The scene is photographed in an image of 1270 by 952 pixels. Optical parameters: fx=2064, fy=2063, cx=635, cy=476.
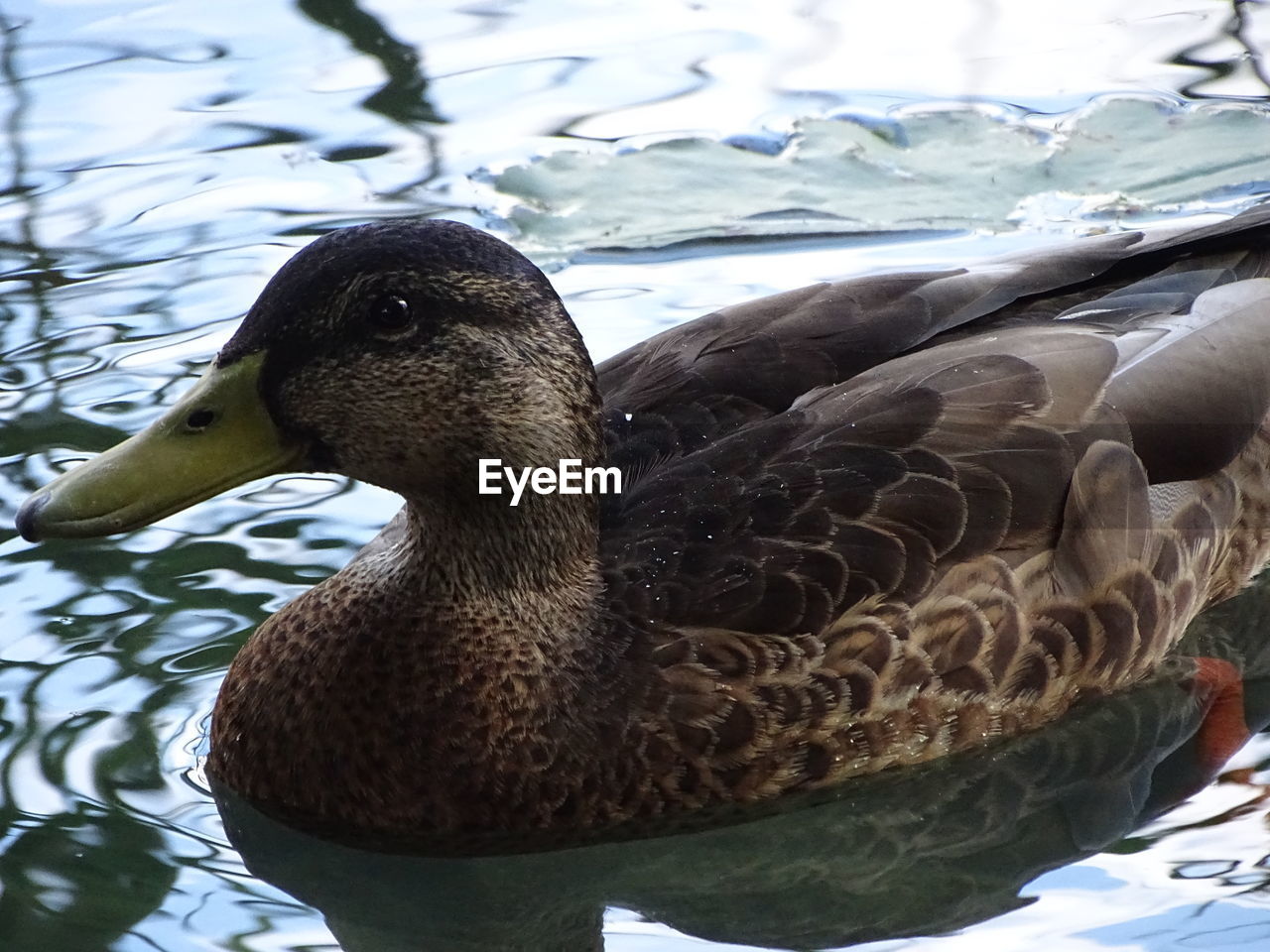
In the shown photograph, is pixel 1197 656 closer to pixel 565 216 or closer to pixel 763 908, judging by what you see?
pixel 763 908

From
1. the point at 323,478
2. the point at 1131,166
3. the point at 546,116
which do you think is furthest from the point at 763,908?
the point at 546,116

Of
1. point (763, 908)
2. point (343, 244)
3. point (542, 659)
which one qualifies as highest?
point (343, 244)

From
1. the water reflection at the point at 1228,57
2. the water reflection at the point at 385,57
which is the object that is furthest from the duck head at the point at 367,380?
the water reflection at the point at 1228,57

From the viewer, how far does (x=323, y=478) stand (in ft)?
21.8

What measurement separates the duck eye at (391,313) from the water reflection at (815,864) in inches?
50.6

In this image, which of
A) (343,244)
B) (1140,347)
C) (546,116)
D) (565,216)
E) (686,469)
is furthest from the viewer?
(546,116)

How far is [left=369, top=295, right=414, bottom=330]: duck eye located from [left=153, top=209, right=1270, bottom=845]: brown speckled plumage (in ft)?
0.12

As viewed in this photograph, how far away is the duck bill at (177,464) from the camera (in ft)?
15.5

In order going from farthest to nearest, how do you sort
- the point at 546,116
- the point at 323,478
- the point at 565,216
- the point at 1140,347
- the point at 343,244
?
the point at 546,116 → the point at 565,216 → the point at 323,478 → the point at 1140,347 → the point at 343,244

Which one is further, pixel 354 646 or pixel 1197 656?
pixel 1197 656

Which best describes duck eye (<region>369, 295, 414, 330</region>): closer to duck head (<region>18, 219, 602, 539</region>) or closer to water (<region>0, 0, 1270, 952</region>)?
duck head (<region>18, 219, 602, 539</region>)

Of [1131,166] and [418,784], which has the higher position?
[1131,166]

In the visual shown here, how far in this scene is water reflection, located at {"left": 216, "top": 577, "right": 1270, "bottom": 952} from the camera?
4773mm

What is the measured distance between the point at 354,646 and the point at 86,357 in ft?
8.88
